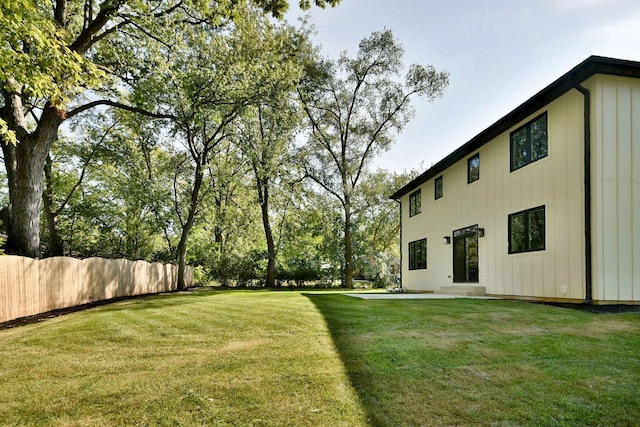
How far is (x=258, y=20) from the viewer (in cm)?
1664

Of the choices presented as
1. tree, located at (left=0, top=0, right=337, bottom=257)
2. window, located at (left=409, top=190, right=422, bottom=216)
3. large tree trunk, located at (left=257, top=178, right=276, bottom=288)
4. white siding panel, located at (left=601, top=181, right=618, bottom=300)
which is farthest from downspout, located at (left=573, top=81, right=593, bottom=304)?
large tree trunk, located at (left=257, top=178, right=276, bottom=288)

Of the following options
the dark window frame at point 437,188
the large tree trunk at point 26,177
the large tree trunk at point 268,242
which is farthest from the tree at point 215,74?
the dark window frame at point 437,188

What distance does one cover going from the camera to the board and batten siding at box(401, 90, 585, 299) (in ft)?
23.9

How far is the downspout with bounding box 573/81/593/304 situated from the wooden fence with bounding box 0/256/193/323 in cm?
1093

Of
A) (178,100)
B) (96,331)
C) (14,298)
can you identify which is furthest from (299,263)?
(96,331)

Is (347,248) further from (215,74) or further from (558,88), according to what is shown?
(558,88)

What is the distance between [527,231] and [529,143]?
2116 mm

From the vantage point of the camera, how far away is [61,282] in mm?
9219

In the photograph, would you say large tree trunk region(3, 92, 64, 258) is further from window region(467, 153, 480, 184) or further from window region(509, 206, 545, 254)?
window region(509, 206, 545, 254)

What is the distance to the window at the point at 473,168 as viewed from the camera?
36.2 feet

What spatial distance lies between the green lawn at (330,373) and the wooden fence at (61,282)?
2391mm

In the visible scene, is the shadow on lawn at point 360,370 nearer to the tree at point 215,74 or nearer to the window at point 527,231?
the window at point 527,231

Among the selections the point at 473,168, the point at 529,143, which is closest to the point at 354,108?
the point at 473,168

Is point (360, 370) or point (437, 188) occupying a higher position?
point (437, 188)
